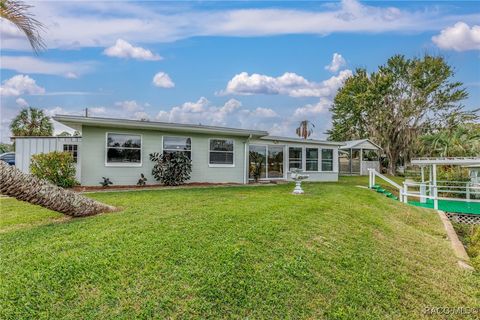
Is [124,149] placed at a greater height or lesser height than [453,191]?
greater

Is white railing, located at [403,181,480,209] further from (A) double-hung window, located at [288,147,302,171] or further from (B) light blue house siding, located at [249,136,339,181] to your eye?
(A) double-hung window, located at [288,147,302,171]

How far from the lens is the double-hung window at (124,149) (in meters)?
12.6

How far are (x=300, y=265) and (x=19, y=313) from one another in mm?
3248

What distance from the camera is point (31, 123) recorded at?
87.7 feet

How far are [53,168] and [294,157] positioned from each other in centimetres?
1263

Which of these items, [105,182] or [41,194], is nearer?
[41,194]

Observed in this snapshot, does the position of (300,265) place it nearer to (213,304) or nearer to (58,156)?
(213,304)

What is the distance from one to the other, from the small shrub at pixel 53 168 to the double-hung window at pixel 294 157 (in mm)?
11653

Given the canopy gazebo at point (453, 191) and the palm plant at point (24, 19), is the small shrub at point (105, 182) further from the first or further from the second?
the canopy gazebo at point (453, 191)

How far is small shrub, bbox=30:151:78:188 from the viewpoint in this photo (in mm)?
11469

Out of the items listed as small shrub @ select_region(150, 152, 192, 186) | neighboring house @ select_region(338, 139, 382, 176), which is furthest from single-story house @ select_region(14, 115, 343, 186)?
neighboring house @ select_region(338, 139, 382, 176)

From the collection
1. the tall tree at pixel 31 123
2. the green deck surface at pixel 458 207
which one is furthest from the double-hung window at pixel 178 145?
the tall tree at pixel 31 123

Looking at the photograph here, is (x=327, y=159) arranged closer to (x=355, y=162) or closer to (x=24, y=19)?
(x=355, y=162)

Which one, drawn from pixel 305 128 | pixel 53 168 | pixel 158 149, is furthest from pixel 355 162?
pixel 53 168
